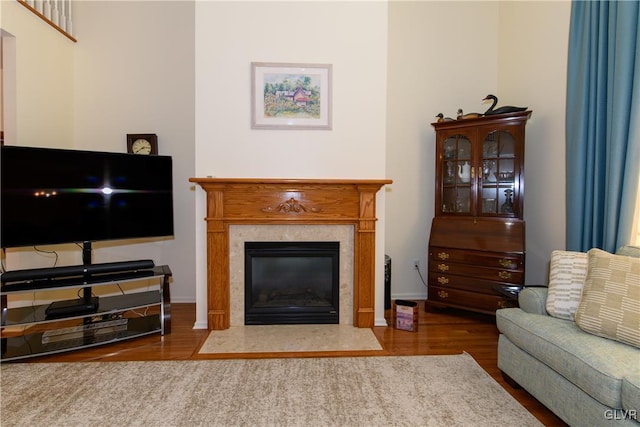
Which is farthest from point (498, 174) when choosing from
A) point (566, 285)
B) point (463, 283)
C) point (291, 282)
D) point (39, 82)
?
point (39, 82)

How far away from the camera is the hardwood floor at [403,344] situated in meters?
2.51

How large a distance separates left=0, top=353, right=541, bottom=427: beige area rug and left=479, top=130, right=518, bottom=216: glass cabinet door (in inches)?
57.8

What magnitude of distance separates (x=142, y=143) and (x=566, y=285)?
3786 mm

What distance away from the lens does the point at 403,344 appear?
2.76m

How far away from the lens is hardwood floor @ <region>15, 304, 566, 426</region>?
2.51 m

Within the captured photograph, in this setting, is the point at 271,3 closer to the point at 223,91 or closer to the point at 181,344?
the point at 223,91

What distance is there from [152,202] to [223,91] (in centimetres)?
114

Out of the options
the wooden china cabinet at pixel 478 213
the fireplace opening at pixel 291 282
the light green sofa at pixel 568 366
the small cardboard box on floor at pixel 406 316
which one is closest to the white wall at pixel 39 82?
the fireplace opening at pixel 291 282

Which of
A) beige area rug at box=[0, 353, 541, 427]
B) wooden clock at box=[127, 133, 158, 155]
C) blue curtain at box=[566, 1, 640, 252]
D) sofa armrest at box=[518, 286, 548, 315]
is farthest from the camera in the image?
wooden clock at box=[127, 133, 158, 155]

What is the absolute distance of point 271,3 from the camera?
3.02 m

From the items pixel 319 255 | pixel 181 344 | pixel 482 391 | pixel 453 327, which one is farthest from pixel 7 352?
pixel 453 327

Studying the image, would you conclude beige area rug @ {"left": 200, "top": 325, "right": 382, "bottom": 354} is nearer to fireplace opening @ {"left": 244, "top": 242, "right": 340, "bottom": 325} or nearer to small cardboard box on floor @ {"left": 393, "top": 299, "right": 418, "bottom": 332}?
fireplace opening @ {"left": 244, "top": 242, "right": 340, "bottom": 325}

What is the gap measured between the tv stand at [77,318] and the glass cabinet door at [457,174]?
273cm

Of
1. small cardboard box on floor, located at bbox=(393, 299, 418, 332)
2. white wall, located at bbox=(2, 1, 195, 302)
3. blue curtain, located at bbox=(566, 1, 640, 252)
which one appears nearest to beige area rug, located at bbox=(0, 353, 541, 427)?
small cardboard box on floor, located at bbox=(393, 299, 418, 332)
